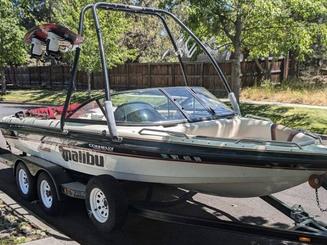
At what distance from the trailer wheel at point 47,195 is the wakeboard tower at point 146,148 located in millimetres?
14

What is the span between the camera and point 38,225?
5.63 meters

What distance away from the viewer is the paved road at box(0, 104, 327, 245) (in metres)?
5.23

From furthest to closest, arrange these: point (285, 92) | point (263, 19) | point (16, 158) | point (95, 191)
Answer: point (285, 92)
point (263, 19)
point (16, 158)
point (95, 191)

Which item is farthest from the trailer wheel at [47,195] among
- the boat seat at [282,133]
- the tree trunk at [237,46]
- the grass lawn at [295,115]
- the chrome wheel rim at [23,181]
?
the tree trunk at [237,46]

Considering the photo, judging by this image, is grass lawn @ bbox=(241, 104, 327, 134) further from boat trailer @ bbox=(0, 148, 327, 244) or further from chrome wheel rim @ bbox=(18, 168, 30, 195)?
chrome wheel rim @ bbox=(18, 168, 30, 195)

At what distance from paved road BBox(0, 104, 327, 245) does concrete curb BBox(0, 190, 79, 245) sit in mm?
103

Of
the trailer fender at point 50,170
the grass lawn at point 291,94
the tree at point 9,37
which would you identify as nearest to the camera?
the trailer fender at point 50,170

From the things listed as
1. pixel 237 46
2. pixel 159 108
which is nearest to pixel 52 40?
pixel 159 108

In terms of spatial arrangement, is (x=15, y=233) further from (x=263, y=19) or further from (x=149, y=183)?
(x=263, y=19)

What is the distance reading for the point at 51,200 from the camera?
240 inches

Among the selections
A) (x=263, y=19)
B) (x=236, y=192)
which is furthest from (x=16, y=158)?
(x=263, y=19)

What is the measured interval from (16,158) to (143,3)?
2359cm

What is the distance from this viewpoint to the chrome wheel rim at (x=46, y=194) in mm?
Result: 6171

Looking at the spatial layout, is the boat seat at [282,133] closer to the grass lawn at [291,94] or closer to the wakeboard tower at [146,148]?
the wakeboard tower at [146,148]
